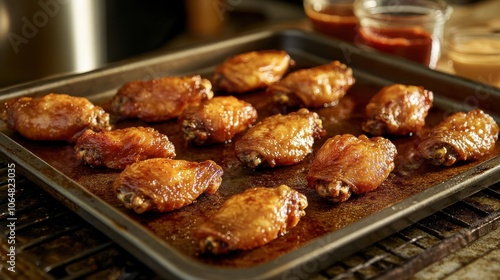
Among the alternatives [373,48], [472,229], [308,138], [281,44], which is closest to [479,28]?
[373,48]

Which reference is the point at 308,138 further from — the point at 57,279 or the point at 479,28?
the point at 479,28

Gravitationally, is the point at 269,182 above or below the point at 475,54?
below

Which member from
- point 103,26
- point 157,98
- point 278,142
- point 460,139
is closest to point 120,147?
point 157,98

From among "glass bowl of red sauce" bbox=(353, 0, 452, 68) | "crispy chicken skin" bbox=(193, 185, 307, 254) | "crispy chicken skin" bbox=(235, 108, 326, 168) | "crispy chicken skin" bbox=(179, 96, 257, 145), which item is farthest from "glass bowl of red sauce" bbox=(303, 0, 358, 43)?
"crispy chicken skin" bbox=(193, 185, 307, 254)

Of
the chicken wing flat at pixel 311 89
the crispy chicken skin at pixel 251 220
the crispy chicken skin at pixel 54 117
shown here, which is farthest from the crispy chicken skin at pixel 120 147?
the chicken wing flat at pixel 311 89

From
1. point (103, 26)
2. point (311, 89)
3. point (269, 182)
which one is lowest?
point (103, 26)

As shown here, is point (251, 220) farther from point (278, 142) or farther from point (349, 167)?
point (278, 142)
